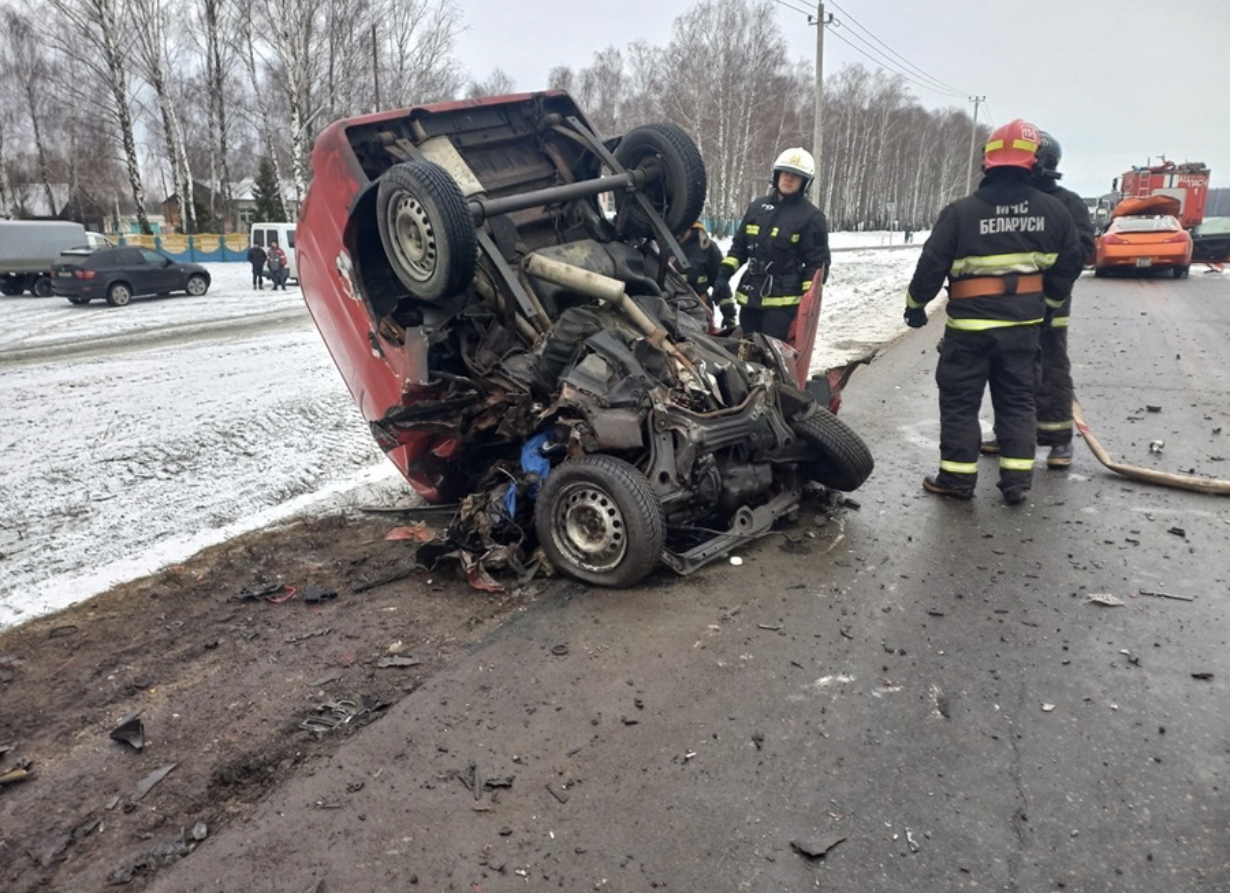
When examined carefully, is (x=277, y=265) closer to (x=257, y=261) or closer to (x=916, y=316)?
(x=257, y=261)

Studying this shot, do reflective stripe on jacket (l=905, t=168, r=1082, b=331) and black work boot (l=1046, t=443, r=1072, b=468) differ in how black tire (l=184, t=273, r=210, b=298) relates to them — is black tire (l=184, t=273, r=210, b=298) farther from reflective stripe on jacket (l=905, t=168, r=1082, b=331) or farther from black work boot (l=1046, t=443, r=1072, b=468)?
black work boot (l=1046, t=443, r=1072, b=468)

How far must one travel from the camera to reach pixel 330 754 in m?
2.57

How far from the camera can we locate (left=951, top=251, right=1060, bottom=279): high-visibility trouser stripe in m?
4.54

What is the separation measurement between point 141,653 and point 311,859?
1.58 metres

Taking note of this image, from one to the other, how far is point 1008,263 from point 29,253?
21424mm

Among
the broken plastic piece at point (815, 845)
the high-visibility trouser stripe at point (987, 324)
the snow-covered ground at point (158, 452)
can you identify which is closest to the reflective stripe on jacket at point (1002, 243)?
the high-visibility trouser stripe at point (987, 324)

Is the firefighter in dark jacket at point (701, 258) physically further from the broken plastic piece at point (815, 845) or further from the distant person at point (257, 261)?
the distant person at point (257, 261)

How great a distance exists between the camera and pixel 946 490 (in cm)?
476

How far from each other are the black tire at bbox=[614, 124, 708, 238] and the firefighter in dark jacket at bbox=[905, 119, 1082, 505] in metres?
1.37

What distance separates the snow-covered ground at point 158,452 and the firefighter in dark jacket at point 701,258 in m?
2.31

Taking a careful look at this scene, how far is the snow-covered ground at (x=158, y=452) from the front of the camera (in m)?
4.21

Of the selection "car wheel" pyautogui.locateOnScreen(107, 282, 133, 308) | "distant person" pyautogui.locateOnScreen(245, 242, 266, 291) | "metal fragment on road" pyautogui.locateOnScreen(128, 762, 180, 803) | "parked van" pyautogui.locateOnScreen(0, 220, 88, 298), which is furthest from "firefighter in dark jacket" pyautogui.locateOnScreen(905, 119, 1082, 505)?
"parked van" pyautogui.locateOnScreen(0, 220, 88, 298)

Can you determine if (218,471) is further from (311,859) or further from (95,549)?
(311,859)

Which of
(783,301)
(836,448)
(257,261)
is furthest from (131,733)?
(257,261)
